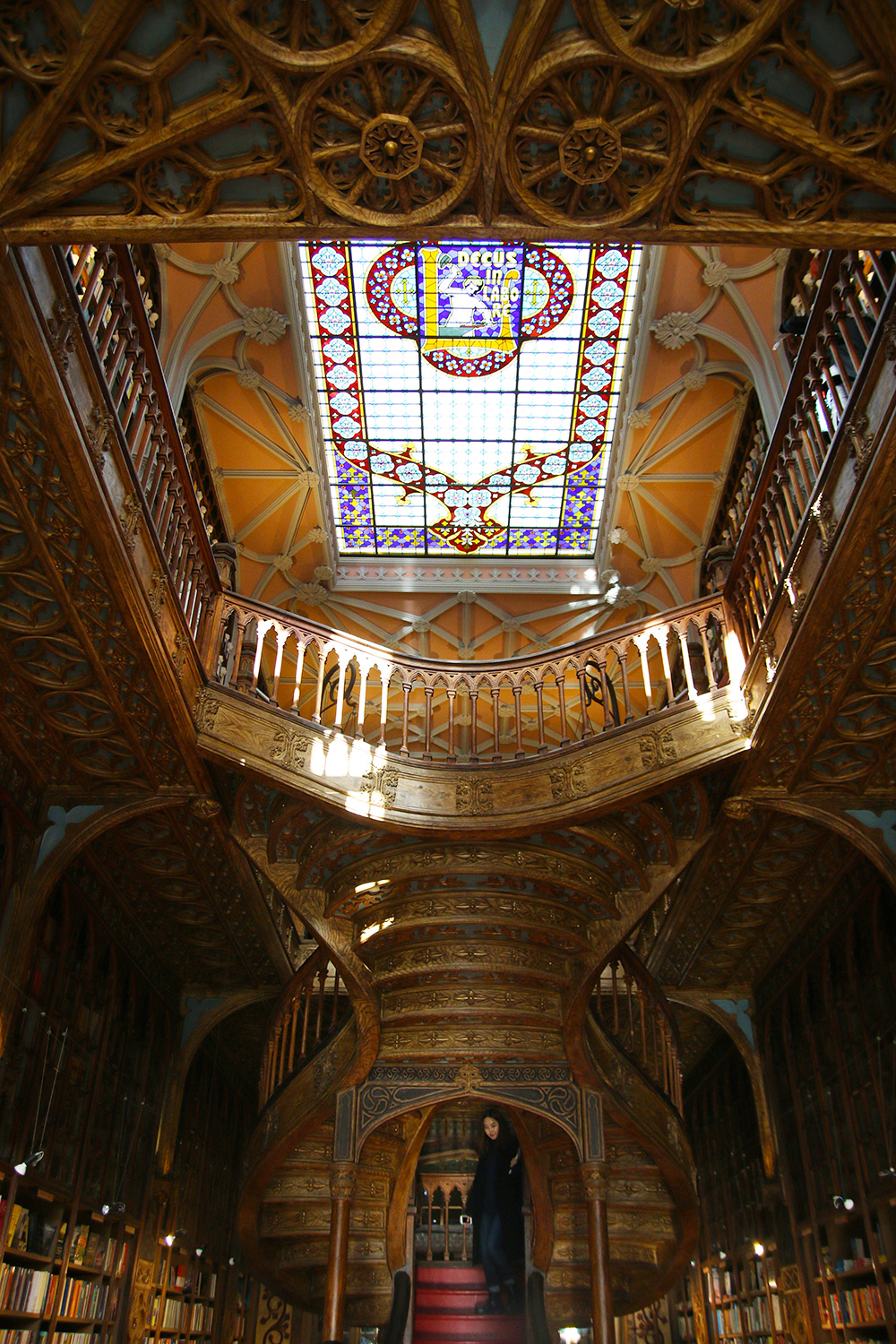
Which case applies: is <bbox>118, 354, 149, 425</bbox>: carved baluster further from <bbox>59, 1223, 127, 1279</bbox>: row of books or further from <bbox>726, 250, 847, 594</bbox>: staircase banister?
<bbox>59, 1223, 127, 1279</bbox>: row of books

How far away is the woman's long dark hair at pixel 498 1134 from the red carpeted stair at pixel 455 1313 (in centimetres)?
134

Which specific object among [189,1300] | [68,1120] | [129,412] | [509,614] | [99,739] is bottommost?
[189,1300]

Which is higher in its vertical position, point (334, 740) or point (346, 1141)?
point (334, 740)

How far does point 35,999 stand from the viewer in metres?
6.61

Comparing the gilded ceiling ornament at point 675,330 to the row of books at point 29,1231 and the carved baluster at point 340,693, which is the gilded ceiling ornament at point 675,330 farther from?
the row of books at point 29,1231

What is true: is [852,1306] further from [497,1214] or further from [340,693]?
[340,693]

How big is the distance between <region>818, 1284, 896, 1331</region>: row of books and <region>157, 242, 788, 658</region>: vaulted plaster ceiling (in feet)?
22.4

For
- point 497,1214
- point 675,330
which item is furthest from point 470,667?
point 497,1214

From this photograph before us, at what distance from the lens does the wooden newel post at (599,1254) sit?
6.96 m

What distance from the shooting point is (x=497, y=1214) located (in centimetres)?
1070

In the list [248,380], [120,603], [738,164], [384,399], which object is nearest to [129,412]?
[120,603]

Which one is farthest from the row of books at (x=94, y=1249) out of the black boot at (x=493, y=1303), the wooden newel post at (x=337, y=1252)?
the black boot at (x=493, y=1303)

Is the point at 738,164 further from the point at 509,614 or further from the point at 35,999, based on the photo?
the point at 509,614

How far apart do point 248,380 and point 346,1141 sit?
23.4 feet
